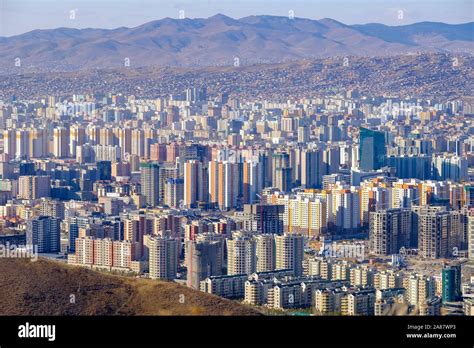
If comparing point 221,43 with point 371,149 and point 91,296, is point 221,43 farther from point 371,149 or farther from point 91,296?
point 91,296

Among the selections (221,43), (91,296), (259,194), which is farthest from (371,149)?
(91,296)

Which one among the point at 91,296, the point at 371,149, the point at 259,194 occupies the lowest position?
the point at 259,194

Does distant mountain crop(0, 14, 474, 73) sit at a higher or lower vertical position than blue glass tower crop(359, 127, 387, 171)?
higher

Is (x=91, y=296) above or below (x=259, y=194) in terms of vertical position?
above

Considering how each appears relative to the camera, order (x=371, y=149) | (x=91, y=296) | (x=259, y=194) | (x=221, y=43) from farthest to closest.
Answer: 1. (x=221, y=43)
2. (x=371, y=149)
3. (x=259, y=194)
4. (x=91, y=296)

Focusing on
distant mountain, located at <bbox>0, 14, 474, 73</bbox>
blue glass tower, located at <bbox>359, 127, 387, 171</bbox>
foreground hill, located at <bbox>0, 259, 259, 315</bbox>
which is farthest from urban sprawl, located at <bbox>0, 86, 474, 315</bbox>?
distant mountain, located at <bbox>0, 14, 474, 73</bbox>

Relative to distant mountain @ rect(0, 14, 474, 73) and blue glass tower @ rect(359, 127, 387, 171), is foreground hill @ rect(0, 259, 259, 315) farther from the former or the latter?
blue glass tower @ rect(359, 127, 387, 171)

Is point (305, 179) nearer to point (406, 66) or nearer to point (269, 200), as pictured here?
point (269, 200)

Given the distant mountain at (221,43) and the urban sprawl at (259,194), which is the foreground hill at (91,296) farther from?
the distant mountain at (221,43)
